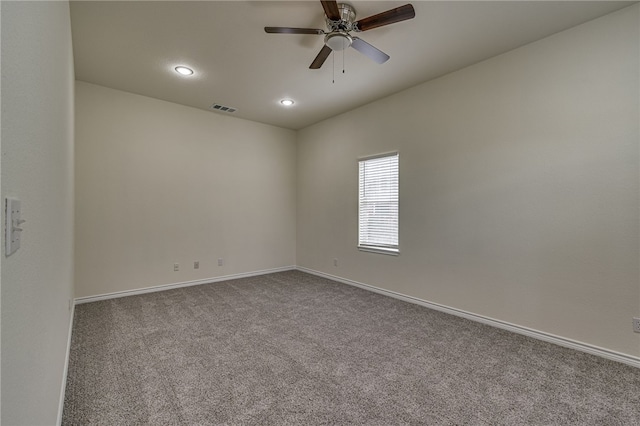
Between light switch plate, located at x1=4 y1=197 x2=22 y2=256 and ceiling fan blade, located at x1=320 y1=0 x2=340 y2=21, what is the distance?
2.06 meters

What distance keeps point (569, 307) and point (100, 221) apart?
17.7ft

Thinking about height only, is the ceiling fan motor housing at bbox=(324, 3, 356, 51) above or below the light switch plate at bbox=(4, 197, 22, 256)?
above

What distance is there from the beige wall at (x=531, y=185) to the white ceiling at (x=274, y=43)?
12.1 inches

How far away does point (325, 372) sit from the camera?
216cm

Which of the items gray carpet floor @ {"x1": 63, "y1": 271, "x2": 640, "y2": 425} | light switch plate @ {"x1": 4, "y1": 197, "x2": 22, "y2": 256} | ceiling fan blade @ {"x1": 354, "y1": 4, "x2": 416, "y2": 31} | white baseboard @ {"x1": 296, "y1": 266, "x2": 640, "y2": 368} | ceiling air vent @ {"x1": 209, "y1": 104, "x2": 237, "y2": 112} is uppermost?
ceiling air vent @ {"x1": 209, "y1": 104, "x2": 237, "y2": 112}

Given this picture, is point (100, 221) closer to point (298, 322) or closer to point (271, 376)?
point (298, 322)

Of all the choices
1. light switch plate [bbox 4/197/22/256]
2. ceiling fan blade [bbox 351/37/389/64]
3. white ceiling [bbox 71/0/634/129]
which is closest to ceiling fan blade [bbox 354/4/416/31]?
ceiling fan blade [bbox 351/37/389/64]

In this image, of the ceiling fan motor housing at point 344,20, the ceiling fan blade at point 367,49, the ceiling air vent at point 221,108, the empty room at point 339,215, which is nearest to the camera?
the empty room at point 339,215

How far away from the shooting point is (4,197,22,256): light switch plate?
2.11 feet

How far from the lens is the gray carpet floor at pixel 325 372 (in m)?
1.73

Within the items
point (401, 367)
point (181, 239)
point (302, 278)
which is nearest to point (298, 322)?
point (401, 367)

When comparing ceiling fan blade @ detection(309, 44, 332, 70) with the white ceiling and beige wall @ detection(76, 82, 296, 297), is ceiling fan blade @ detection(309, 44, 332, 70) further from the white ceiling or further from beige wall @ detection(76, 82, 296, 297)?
beige wall @ detection(76, 82, 296, 297)

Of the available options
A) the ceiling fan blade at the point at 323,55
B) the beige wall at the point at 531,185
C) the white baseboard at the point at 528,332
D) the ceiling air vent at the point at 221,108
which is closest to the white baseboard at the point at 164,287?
the white baseboard at the point at 528,332

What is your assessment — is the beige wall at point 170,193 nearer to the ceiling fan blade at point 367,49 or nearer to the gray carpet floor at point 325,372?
the gray carpet floor at point 325,372
